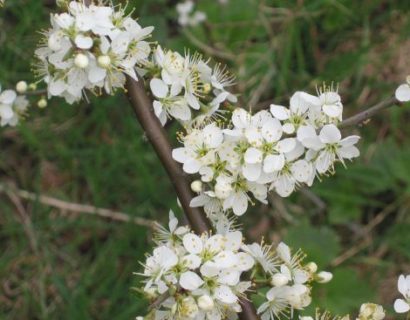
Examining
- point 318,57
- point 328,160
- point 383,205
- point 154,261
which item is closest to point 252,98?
point 318,57

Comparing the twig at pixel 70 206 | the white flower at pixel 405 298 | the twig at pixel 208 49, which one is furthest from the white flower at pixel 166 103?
the twig at pixel 208 49

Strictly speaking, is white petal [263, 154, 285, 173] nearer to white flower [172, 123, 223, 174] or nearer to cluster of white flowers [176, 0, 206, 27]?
white flower [172, 123, 223, 174]

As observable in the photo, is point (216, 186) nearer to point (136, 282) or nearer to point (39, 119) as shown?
point (136, 282)

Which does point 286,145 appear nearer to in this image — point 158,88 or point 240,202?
point 240,202

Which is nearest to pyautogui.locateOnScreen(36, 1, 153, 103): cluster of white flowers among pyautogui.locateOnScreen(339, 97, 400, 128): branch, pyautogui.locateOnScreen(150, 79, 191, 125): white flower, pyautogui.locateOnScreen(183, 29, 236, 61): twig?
pyautogui.locateOnScreen(150, 79, 191, 125): white flower

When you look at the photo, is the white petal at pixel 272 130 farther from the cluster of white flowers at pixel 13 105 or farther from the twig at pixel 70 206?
the twig at pixel 70 206

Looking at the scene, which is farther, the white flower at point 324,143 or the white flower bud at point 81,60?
the white flower at point 324,143

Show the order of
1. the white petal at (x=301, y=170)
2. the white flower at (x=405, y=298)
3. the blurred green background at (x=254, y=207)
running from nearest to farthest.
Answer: the white petal at (x=301, y=170), the white flower at (x=405, y=298), the blurred green background at (x=254, y=207)
